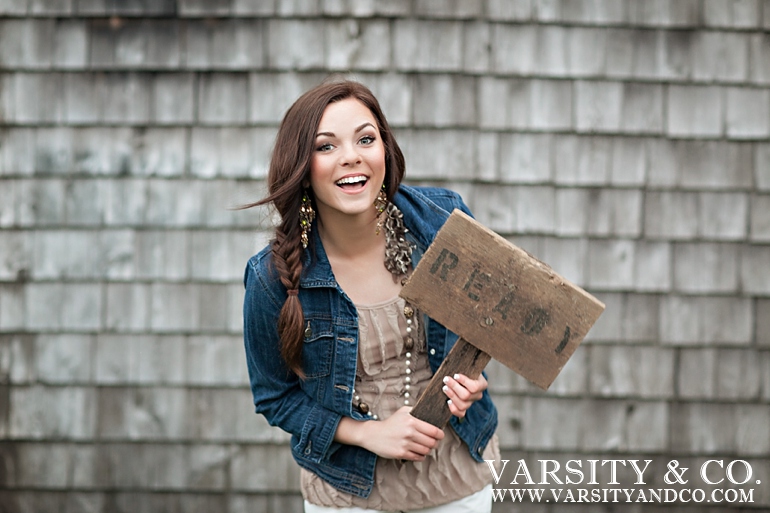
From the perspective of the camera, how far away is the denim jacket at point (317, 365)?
171 centimetres

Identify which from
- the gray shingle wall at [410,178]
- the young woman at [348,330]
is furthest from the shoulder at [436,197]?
the gray shingle wall at [410,178]

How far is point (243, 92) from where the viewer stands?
3.04 meters

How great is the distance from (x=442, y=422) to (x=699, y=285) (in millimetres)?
A: 1889

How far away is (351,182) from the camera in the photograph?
1.64 metres

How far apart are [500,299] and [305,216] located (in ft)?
1.70

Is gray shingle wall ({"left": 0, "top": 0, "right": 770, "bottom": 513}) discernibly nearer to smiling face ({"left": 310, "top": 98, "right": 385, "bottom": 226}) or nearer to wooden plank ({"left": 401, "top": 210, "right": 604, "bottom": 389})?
smiling face ({"left": 310, "top": 98, "right": 385, "bottom": 226})

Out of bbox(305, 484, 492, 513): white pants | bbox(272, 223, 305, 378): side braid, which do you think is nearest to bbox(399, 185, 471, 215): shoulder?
bbox(272, 223, 305, 378): side braid

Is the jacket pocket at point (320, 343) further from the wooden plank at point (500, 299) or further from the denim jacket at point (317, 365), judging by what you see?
the wooden plank at point (500, 299)

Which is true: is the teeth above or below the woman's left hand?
above

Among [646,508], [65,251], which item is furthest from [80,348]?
[646,508]

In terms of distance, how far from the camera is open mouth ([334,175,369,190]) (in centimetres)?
163

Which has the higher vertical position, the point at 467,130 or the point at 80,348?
the point at 467,130

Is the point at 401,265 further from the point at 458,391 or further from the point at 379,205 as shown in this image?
the point at 458,391

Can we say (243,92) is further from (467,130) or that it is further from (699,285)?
(699,285)
